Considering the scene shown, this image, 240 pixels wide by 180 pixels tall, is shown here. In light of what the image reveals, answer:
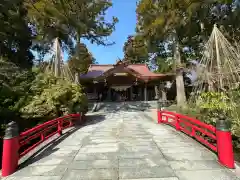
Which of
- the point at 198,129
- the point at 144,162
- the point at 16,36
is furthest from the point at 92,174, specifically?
the point at 16,36

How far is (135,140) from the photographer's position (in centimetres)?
643

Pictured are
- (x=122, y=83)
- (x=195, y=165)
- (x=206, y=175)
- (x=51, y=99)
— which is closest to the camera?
(x=206, y=175)

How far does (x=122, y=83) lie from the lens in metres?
21.2

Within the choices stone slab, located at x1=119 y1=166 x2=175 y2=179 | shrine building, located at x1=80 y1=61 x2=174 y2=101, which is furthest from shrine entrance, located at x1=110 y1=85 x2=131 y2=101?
stone slab, located at x1=119 y1=166 x2=175 y2=179

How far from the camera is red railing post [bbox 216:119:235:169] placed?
4090mm

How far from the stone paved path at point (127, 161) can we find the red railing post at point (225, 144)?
251 mm

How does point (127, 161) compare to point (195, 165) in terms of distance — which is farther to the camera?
point (127, 161)

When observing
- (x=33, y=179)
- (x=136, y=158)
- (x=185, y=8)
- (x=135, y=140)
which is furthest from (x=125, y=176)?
(x=185, y=8)

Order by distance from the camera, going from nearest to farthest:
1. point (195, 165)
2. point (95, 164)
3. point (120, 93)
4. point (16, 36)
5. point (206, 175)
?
point (206, 175) → point (195, 165) → point (95, 164) → point (16, 36) → point (120, 93)

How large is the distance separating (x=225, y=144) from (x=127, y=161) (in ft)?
8.14

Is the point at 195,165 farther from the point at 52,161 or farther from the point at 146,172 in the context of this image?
the point at 52,161

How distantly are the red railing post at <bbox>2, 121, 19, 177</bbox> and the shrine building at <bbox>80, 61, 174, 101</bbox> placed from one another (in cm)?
1532

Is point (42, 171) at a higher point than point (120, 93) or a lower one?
lower

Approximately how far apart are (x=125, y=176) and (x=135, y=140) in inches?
109
